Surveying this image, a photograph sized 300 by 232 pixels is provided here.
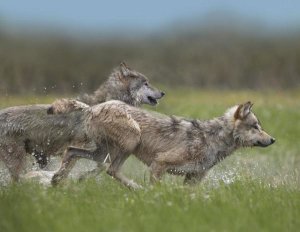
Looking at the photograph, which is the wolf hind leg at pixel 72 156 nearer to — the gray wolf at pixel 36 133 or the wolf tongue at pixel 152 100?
the gray wolf at pixel 36 133

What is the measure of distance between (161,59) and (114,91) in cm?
2340

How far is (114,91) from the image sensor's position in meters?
13.9

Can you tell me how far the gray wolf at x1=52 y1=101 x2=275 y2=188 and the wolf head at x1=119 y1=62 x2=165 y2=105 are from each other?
221cm

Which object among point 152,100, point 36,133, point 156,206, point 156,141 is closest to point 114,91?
point 152,100

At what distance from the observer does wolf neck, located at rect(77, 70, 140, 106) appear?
45.2 ft

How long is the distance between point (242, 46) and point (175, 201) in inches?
1186

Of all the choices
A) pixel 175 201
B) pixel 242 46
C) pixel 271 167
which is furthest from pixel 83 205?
pixel 242 46

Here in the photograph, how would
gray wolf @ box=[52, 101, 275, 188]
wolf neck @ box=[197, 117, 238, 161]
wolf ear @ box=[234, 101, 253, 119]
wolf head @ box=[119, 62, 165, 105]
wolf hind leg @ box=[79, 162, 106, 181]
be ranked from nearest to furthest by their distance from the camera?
1. gray wolf @ box=[52, 101, 275, 188]
2. wolf hind leg @ box=[79, 162, 106, 181]
3. wolf neck @ box=[197, 117, 238, 161]
4. wolf ear @ box=[234, 101, 253, 119]
5. wolf head @ box=[119, 62, 165, 105]

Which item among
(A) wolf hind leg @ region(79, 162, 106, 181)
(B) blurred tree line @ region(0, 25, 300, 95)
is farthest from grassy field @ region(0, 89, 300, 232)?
(B) blurred tree line @ region(0, 25, 300, 95)

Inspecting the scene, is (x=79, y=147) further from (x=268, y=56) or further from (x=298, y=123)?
(x=268, y=56)

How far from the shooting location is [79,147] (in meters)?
11.7

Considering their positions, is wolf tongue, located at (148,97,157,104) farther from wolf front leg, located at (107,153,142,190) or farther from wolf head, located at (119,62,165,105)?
wolf front leg, located at (107,153,142,190)

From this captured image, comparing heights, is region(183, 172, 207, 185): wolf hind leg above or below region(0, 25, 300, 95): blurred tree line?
above

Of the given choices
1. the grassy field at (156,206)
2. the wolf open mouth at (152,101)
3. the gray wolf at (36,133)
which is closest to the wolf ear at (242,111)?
the grassy field at (156,206)
